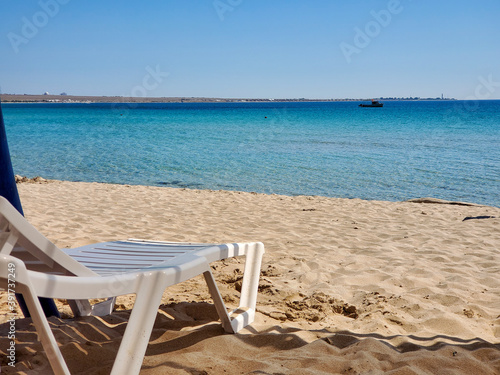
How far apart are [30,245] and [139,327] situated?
59 cm

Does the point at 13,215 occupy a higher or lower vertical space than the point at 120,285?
higher

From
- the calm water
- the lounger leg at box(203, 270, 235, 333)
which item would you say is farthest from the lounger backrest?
the calm water

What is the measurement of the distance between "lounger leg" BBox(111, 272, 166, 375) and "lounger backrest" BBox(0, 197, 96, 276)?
0.86 ft

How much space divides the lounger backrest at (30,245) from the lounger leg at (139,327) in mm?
262

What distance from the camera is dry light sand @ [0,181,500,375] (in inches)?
100

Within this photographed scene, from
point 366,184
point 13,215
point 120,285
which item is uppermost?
point 13,215

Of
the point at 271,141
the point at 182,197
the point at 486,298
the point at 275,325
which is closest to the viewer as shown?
the point at 275,325

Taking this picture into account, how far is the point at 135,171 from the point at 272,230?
34.5 ft

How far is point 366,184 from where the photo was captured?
43.6 feet

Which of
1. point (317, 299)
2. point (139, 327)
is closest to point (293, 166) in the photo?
point (317, 299)

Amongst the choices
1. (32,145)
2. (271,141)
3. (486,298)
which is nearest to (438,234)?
(486,298)

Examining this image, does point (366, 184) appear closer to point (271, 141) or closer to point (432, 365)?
point (432, 365)

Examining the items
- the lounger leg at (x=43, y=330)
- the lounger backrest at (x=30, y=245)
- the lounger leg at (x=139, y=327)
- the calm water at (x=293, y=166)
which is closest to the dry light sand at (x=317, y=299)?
the lounger leg at (x=139, y=327)

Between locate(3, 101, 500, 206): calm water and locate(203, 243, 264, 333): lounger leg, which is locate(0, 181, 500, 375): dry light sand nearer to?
locate(203, 243, 264, 333): lounger leg
